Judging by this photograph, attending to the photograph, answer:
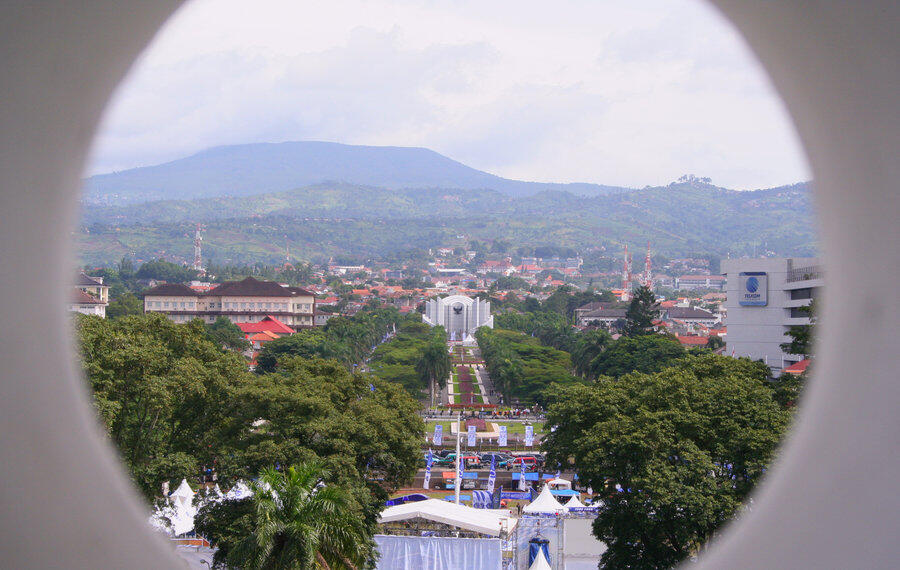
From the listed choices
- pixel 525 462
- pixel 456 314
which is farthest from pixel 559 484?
pixel 456 314

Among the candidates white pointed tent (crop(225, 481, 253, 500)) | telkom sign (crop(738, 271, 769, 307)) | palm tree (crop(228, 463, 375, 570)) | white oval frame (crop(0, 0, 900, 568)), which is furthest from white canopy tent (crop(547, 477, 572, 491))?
white oval frame (crop(0, 0, 900, 568))

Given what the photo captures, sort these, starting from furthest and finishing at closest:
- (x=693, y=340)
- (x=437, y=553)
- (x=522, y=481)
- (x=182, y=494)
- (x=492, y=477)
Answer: (x=693, y=340), (x=492, y=477), (x=522, y=481), (x=182, y=494), (x=437, y=553)

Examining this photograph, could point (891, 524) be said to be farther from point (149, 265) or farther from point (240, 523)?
point (149, 265)

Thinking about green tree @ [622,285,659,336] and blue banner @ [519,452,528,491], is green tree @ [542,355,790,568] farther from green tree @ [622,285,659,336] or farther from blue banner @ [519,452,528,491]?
green tree @ [622,285,659,336]

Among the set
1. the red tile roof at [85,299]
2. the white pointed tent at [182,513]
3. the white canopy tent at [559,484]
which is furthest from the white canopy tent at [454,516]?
the red tile roof at [85,299]

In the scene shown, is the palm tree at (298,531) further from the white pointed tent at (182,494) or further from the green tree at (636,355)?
the green tree at (636,355)

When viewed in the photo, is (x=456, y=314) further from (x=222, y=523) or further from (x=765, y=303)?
(x=222, y=523)

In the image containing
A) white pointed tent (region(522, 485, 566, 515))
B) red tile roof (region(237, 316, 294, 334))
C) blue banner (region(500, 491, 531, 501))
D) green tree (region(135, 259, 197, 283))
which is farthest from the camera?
green tree (region(135, 259, 197, 283))

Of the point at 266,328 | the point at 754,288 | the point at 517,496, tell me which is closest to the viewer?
the point at 517,496
